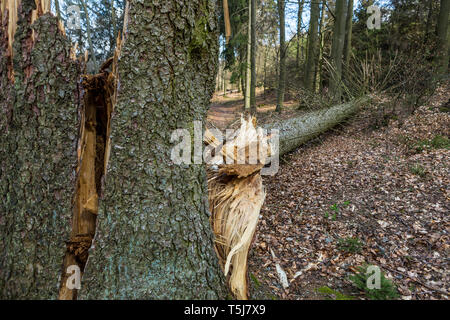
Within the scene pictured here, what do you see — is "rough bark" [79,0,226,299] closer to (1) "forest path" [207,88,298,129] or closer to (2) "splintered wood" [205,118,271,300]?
(2) "splintered wood" [205,118,271,300]

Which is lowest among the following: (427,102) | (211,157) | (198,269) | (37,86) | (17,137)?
(198,269)

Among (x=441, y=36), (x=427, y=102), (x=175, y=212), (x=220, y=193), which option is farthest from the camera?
(x=441, y=36)

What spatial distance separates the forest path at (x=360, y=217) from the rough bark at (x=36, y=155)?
63.1 inches

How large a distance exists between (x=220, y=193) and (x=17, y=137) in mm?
1625

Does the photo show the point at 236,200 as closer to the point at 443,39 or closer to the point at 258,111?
the point at 443,39

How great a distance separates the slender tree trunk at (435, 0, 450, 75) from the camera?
821 centimetres

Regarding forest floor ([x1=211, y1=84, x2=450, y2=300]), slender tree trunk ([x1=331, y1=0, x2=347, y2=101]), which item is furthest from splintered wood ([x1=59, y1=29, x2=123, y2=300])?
slender tree trunk ([x1=331, y1=0, x2=347, y2=101])

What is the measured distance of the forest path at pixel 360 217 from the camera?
93.0 inches

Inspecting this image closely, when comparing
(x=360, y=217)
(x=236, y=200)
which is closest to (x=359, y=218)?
(x=360, y=217)

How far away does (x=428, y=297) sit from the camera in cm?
209

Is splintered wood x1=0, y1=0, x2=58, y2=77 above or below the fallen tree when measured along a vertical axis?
above

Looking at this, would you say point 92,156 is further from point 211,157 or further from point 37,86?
point 211,157

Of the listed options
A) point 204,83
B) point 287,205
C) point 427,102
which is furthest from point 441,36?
point 204,83

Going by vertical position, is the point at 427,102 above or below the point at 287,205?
above
